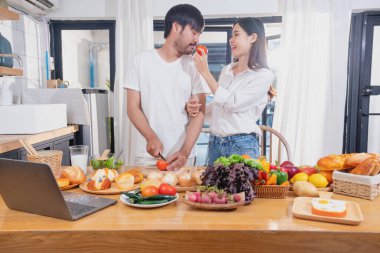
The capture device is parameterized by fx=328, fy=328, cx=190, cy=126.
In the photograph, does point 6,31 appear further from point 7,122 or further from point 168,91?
point 168,91

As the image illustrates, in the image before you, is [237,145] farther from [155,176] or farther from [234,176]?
[234,176]

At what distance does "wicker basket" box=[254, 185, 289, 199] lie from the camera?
Result: 116 cm

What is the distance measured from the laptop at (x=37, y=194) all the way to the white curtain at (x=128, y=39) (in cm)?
213

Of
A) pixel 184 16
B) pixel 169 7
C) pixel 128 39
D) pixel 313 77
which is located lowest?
pixel 313 77

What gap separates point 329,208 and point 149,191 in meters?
0.56

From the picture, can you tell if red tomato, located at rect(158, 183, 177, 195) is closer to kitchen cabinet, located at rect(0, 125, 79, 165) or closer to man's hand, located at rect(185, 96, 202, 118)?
man's hand, located at rect(185, 96, 202, 118)

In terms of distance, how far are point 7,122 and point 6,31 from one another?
0.92m

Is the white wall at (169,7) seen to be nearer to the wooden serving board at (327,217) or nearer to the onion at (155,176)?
the onion at (155,176)

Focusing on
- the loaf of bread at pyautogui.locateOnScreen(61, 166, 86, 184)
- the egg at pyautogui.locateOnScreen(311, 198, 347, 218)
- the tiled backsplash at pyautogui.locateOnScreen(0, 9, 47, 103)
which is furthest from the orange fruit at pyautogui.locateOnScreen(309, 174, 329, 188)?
the tiled backsplash at pyautogui.locateOnScreen(0, 9, 47, 103)

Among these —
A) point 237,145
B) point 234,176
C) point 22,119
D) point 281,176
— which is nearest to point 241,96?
point 237,145

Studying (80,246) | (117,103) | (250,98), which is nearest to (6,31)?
(117,103)

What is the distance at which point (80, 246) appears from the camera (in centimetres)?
89

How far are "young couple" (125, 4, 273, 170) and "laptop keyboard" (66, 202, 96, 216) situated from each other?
2.63ft

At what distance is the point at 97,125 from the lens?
124 inches
